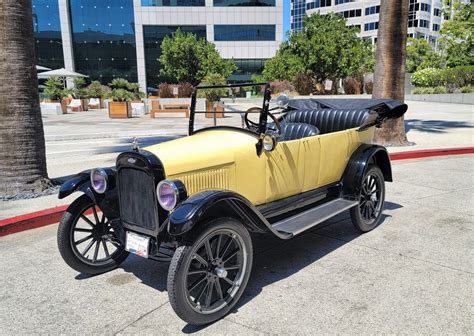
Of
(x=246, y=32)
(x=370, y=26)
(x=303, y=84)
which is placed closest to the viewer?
(x=303, y=84)

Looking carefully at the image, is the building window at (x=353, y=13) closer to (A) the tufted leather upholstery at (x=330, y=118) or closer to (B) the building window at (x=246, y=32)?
(B) the building window at (x=246, y=32)

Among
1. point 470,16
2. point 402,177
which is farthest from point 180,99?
point 470,16

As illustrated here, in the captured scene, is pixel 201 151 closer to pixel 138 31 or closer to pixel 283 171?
pixel 283 171

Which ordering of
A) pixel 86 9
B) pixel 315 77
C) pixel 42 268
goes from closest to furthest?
1. pixel 42 268
2. pixel 315 77
3. pixel 86 9

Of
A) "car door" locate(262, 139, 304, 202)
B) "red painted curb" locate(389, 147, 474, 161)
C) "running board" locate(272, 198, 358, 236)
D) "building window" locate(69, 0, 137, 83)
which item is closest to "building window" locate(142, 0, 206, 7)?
"building window" locate(69, 0, 137, 83)

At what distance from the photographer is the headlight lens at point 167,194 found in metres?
2.82

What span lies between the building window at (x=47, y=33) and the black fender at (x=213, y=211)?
2099 inches

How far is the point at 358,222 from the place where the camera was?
4.57m

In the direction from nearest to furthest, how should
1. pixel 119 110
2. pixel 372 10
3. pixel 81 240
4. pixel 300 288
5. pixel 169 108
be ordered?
pixel 300 288 < pixel 81 240 < pixel 119 110 < pixel 169 108 < pixel 372 10

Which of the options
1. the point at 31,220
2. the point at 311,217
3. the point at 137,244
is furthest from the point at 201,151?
the point at 31,220

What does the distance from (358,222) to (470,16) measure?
131 feet

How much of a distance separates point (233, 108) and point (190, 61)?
3768 cm

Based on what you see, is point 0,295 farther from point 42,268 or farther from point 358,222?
point 358,222

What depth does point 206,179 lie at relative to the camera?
10.4ft
